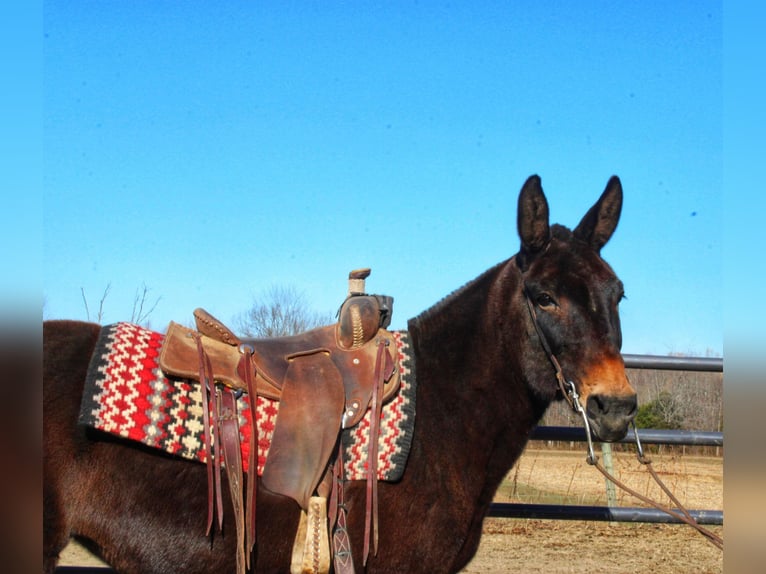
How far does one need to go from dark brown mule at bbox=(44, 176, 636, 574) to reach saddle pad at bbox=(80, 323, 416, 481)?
0.32 feet

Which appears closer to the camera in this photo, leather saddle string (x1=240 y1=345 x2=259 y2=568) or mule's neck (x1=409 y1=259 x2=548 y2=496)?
leather saddle string (x1=240 y1=345 x2=259 y2=568)

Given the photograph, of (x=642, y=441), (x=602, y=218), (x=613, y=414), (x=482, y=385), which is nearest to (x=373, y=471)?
(x=482, y=385)

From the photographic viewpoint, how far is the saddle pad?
2.70 meters

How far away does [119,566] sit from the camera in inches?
108

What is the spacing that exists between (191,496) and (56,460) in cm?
54

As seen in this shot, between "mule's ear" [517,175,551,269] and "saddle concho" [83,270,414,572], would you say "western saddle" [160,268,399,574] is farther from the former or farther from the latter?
"mule's ear" [517,175,551,269]

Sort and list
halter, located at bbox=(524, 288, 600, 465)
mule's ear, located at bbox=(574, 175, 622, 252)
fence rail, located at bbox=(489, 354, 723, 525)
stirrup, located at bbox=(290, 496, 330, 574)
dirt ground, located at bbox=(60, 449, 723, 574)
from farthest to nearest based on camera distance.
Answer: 1. dirt ground, located at bbox=(60, 449, 723, 574)
2. fence rail, located at bbox=(489, 354, 723, 525)
3. mule's ear, located at bbox=(574, 175, 622, 252)
4. halter, located at bbox=(524, 288, 600, 465)
5. stirrup, located at bbox=(290, 496, 330, 574)

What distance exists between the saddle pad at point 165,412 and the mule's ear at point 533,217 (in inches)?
33.4

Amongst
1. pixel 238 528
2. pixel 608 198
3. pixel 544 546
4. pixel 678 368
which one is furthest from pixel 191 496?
pixel 544 546

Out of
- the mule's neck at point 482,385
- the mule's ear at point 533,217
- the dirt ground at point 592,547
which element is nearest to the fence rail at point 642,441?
the dirt ground at point 592,547

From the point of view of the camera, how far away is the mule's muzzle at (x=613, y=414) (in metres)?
2.66

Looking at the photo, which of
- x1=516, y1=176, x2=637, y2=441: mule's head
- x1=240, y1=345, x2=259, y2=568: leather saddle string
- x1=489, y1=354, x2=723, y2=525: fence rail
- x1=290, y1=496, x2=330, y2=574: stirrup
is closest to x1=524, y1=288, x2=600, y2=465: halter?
x1=516, y1=176, x2=637, y2=441: mule's head

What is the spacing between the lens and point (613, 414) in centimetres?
267

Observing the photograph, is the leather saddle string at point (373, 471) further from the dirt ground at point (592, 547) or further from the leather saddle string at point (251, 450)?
the dirt ground at point (592, 547)
